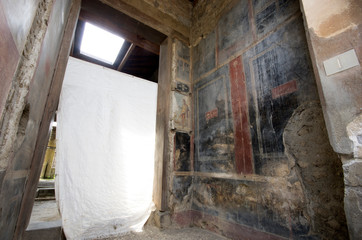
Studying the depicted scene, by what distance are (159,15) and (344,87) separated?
130 inches

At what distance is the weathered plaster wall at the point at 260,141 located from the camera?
5.08 feet

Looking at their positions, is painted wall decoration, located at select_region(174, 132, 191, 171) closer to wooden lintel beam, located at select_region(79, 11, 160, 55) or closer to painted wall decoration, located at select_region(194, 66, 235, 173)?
painted wall decoration, located at select_region(194, 66, 235, 173)

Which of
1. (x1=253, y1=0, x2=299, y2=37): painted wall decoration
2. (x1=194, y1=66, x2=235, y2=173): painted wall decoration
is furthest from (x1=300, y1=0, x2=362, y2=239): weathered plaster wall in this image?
(x1=194, y1=66, x2=235, y2=173): painted wall decoration

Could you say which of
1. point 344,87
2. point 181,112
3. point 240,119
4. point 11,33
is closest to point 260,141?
point 240,119

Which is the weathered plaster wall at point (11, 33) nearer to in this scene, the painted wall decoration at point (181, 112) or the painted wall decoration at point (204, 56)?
the painted wall decoration at point (181, 112)

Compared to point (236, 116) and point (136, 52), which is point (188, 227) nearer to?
point (236, 116)

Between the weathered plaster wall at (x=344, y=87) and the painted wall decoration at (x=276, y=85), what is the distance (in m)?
0.45

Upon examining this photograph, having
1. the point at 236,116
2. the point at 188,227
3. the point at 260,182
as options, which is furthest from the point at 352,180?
the point at 188,227

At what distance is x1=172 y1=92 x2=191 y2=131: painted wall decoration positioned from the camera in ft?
9.99

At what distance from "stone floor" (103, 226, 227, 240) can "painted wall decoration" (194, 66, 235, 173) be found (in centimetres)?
85

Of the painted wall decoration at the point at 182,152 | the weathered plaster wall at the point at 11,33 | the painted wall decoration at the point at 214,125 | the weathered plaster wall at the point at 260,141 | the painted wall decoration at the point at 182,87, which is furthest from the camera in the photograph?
the painted wall decoration at the point at 182,87

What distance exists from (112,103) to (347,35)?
2.76m

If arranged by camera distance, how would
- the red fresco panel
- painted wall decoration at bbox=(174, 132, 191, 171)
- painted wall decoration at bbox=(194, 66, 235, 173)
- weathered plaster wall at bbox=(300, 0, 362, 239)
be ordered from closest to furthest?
weathered plaster wall at bbox=(300, 0, 362, 239) < the red fresco panel < painted wall decoration at bbox=(194, 66, 235, 173) < painted wall decoration at bbox=(174, 132, 191, 171)

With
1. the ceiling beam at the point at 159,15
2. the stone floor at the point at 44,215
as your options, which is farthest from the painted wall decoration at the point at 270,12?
the stone floor at the point at 44,215
